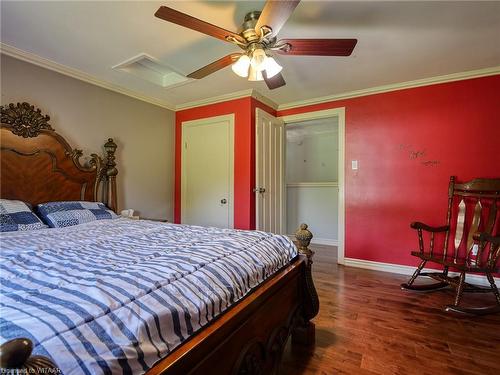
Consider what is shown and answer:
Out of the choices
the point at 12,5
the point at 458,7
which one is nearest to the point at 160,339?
the point at 12,5

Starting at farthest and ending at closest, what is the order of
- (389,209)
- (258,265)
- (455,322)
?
(389,209), (455,322), (258,265)

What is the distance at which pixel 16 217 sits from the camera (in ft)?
6.48

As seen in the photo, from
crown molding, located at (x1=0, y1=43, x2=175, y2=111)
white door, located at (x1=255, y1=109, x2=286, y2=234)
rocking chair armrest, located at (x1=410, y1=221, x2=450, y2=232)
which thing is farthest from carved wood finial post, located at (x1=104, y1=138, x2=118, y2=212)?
rocking chair armrest, located at (x1=410, y1=221, x2=450, y2=232)

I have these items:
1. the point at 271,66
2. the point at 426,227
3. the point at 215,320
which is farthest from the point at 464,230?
the point at 215,320

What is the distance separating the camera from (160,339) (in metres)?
0.68

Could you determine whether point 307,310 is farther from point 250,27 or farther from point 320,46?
point 250,27

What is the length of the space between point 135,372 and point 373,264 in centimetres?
319

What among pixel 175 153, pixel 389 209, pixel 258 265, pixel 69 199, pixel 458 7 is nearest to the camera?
pixel 258 265

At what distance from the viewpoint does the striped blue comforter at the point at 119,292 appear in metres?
0.56

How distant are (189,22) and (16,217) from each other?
1921mm

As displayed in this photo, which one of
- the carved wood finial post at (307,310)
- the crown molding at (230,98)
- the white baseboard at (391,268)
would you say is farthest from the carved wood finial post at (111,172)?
the white baseboard at (391,268)

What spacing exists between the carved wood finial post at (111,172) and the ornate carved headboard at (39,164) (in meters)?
0.02

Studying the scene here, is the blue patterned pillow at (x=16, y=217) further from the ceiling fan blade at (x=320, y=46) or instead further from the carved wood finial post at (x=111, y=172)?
the ceiling fan blade at (x=320, y=46)

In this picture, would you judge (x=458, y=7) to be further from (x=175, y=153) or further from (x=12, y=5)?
(x=175, y=153)
